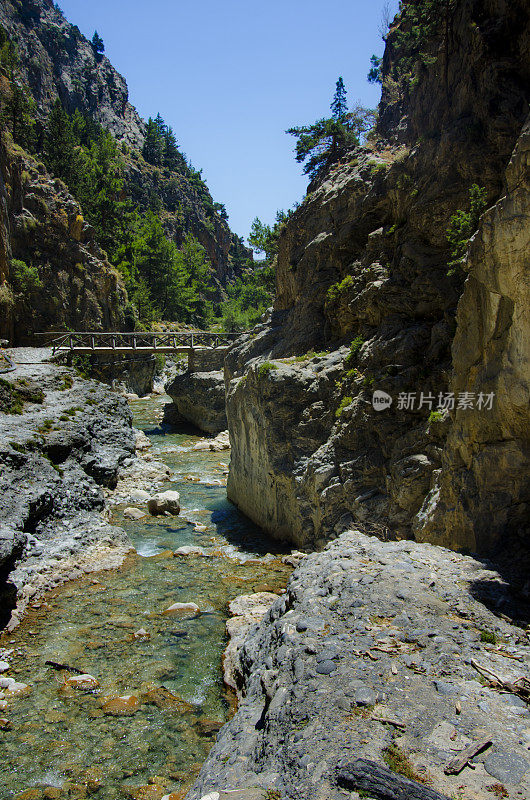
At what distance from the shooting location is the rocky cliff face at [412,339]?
7379mm

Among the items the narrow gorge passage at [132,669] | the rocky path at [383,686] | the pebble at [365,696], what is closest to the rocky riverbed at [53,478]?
the narrow gorge passage at [132,669]

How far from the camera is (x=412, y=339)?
11469 millimetres

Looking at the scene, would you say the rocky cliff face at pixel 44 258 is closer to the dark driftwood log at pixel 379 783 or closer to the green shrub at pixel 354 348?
the green shrub at pixel 354 348

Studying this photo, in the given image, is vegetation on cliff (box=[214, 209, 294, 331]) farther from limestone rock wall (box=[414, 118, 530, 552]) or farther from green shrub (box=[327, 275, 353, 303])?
limestone rock wall (box=[414, 118, 530, 552])

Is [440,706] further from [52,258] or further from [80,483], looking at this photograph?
[52,258]

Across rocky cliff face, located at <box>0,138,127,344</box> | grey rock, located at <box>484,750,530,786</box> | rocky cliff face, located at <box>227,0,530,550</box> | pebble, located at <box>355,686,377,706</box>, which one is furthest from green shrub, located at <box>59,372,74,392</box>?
grey rock, located at <box>484,750,530,786</box>

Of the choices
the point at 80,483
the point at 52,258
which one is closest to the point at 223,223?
the point at 52,258

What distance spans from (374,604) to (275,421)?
8.35 metres

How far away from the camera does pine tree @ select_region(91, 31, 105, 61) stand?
90.1m

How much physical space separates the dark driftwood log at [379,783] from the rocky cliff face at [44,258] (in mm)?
30080

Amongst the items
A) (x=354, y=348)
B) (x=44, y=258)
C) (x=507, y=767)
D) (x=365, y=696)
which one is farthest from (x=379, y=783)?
(x=44, y=258)

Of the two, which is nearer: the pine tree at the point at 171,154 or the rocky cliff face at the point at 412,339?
the rocky cliff face at the point at 412,339

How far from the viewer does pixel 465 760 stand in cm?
372

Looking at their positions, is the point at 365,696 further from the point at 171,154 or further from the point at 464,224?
the point at 171,154
